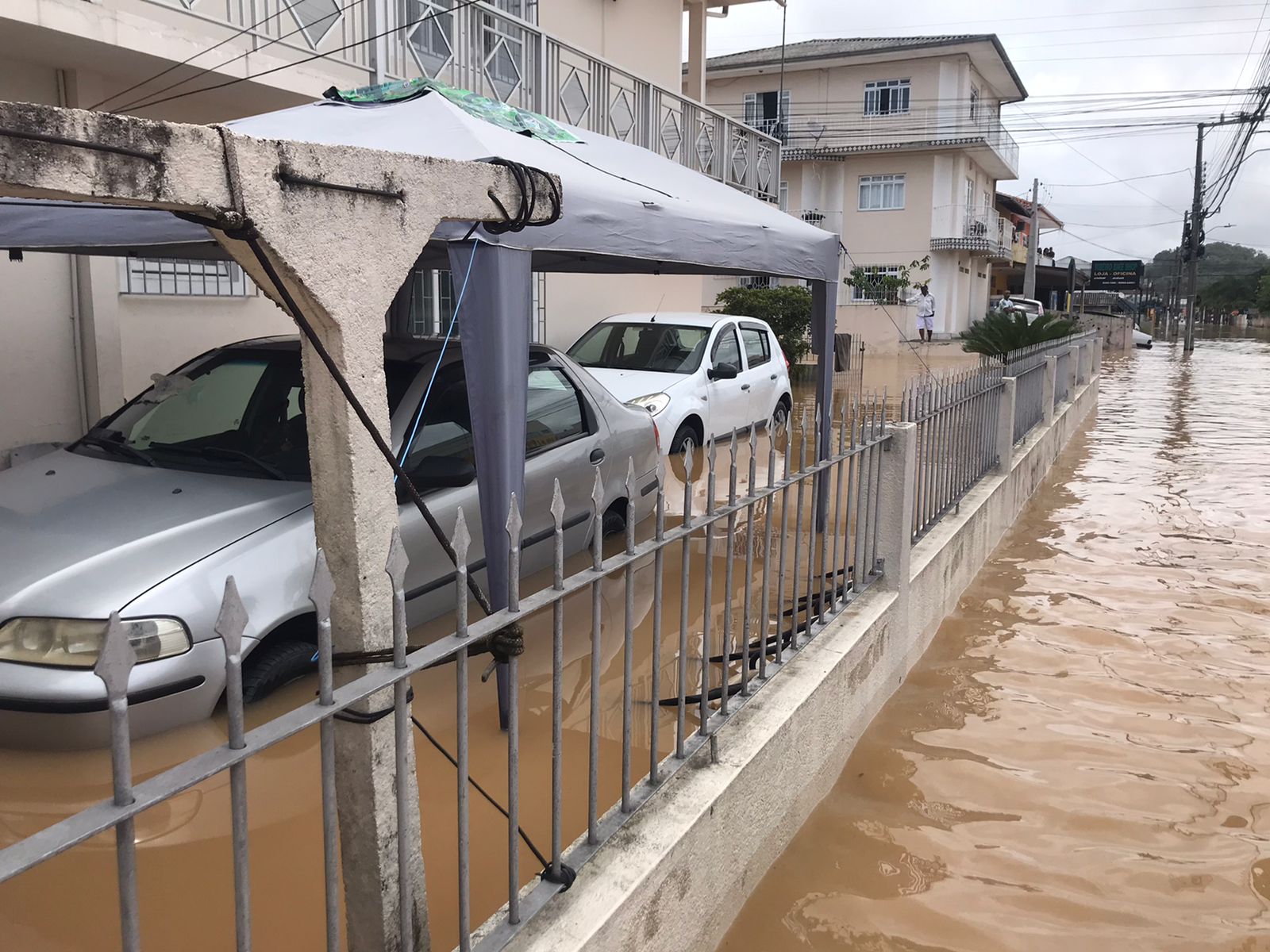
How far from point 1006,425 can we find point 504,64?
677 cm

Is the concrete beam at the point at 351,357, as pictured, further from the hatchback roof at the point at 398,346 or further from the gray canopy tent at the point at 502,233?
the hatchback roof at the point at 398,346

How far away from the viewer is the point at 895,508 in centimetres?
465

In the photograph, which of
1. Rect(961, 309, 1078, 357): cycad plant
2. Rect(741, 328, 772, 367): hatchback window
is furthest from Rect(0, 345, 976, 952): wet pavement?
Rect(961, 309, 1078, 357): cycad plant

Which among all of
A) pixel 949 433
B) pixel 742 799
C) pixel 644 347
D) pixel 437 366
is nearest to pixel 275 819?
pixel 742 799

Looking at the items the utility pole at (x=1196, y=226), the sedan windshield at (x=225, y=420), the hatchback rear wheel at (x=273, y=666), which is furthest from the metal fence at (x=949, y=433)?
the utility pole at (x=1196, y=226)

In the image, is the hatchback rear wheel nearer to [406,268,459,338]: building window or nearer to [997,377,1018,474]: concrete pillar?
[997,377,1018,474]: concrete pillar

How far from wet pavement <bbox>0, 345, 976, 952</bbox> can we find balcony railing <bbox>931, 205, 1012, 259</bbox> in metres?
33.4

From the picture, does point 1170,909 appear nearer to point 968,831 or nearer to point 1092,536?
point 968,831

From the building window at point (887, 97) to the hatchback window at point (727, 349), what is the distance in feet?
91.3

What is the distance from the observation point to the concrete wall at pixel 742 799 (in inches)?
91.6

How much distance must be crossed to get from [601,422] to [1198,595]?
399 cm

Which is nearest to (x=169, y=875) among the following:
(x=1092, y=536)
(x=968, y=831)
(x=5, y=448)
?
(x=968, y=831)

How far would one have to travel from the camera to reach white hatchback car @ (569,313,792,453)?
30.2 ft

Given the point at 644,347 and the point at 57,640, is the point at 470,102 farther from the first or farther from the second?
Answer: the point at 644,347
